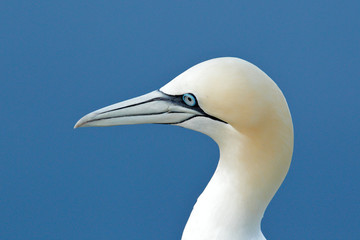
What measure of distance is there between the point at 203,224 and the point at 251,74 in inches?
36.0

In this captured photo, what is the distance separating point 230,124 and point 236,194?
1.39 ft

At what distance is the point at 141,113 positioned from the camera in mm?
3734

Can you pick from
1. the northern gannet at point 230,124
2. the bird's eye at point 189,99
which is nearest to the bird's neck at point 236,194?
the northern gannet at point 230,124

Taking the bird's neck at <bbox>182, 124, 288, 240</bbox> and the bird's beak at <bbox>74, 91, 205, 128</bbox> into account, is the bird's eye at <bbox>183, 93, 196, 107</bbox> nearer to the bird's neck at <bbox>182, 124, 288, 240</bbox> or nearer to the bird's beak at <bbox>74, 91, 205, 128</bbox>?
the bird's beak at <bbox>74, 91, 205, 128</bbox>

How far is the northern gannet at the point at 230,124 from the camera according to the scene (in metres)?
3.46

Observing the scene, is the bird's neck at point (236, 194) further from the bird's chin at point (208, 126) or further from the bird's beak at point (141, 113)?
the bird's beak at point (141, 113)

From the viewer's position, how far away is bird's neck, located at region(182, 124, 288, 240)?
11.9ft

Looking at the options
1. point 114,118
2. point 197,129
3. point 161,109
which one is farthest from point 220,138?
point 114,118

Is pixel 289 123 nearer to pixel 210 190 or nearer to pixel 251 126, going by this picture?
pixel 251 126

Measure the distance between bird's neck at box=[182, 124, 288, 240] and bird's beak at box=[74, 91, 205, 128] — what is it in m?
0.34

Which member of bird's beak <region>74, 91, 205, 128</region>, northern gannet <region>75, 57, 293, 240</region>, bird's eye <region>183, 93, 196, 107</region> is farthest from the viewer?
bird's beak <region>74, 91, 205, 128</region>

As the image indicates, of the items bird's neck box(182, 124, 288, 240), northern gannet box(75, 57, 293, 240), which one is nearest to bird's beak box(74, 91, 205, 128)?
northern gannet box(75, 57, 293, 240)

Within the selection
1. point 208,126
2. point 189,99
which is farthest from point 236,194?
point 189,99

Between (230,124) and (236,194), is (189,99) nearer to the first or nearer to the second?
(230,124)
